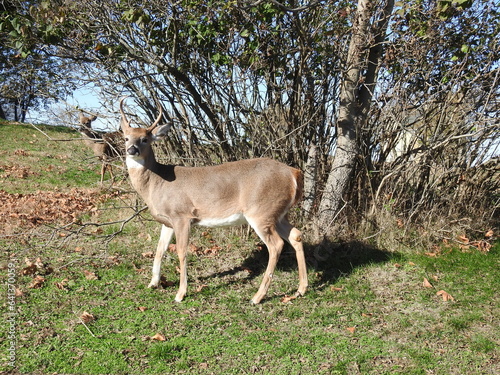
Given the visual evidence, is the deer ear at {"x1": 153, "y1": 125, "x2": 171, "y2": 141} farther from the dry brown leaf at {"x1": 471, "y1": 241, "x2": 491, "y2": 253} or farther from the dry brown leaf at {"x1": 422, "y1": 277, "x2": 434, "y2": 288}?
the dry brown leaf at {"x1": 471, "y1": 241, "x2": 491, "y2": 253}

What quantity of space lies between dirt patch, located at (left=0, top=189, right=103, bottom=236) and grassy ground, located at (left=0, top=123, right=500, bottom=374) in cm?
18

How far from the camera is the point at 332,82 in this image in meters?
7.12

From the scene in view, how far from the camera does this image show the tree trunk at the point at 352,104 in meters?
6.43

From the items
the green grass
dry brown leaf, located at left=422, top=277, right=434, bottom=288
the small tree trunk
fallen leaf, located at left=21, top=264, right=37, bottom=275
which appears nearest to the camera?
fallen leaf, located at left=21, top=264, right=37, bottom=275

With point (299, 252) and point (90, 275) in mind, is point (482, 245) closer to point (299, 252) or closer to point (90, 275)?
point (299, 252)

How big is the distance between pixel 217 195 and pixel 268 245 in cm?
79

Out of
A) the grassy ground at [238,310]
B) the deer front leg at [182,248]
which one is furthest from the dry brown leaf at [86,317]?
the deer front leg at [182,248]

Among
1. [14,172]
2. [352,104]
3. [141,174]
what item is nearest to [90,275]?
[141,174]

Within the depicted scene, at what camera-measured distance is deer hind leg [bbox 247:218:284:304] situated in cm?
560

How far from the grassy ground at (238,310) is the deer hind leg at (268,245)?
132 mm

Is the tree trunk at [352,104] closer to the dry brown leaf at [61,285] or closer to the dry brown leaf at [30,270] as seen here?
the dry brown leaf at [61,285]

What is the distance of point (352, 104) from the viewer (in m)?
Result: 6.77

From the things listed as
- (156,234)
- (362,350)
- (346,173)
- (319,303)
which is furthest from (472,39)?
(156,234)

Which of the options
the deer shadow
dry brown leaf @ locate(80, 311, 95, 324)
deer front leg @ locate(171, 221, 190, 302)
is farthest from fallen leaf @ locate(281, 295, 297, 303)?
dry brown leaf @ locate(80, 311, 95, 324)
